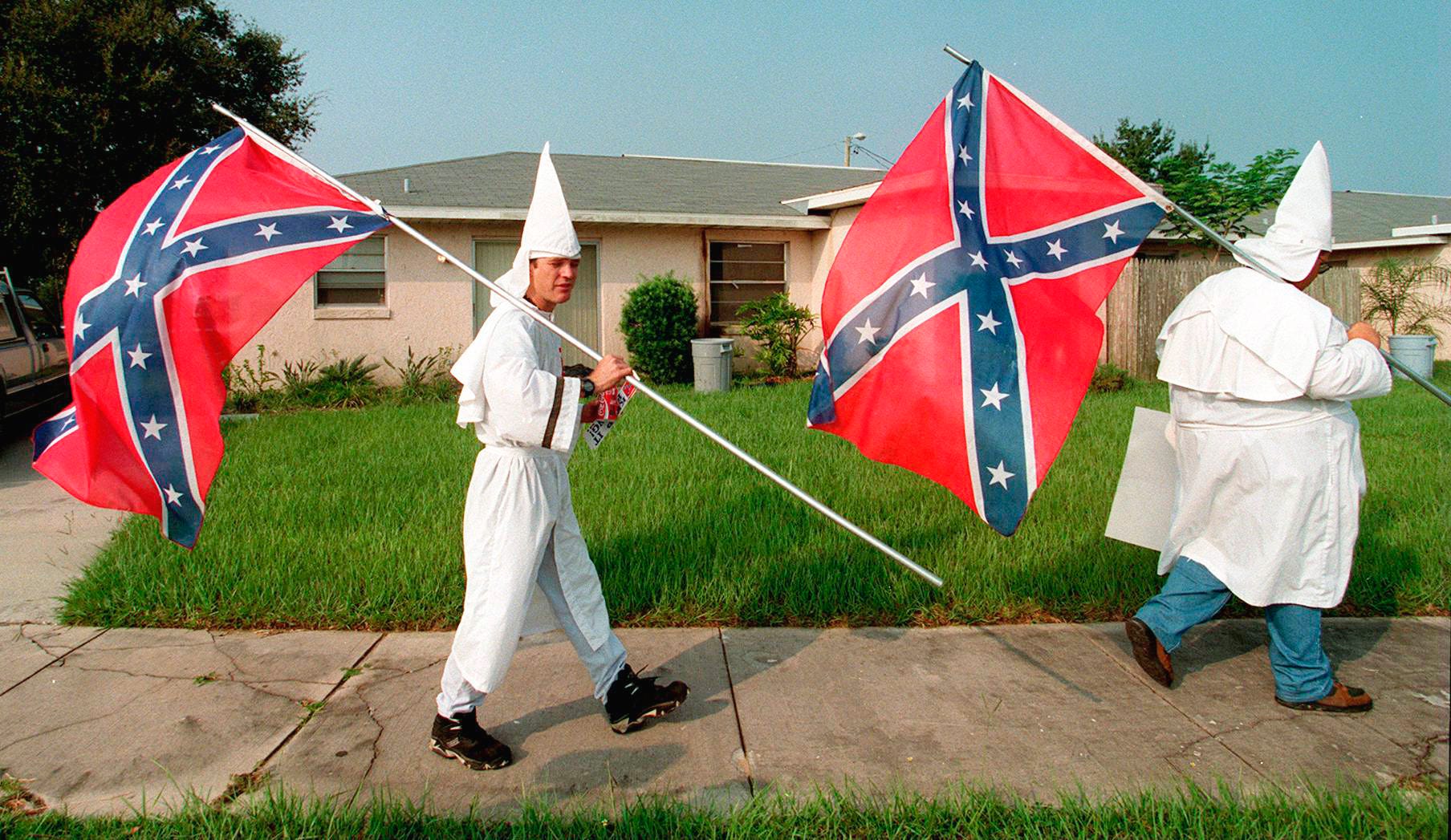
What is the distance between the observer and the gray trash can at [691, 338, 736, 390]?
1320cm

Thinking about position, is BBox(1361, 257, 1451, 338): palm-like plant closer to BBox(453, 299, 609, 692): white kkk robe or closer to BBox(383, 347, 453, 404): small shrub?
BBox(383, 347, 453, 404): small shrub

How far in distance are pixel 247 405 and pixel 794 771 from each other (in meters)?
11.9

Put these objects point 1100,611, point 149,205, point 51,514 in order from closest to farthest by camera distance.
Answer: point 149,205 → point 1100,611 → point 51,514

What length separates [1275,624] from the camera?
12.5 feet

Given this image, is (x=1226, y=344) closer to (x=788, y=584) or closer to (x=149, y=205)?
(x=788, y=584)

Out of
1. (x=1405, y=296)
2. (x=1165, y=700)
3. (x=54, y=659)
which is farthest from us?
(x=1405, y=296)

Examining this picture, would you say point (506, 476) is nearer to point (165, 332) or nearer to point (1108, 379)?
point (165, 332)

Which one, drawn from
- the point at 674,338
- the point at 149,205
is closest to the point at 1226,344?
the point at 149,205

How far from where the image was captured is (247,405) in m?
12.9

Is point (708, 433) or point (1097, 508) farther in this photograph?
point (1097, 508)

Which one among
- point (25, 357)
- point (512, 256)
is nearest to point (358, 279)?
point (512, 256)

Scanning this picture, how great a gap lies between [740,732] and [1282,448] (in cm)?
241

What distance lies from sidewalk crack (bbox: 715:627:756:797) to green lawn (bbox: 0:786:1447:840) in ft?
0.67

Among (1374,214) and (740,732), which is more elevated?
(1374,214)
